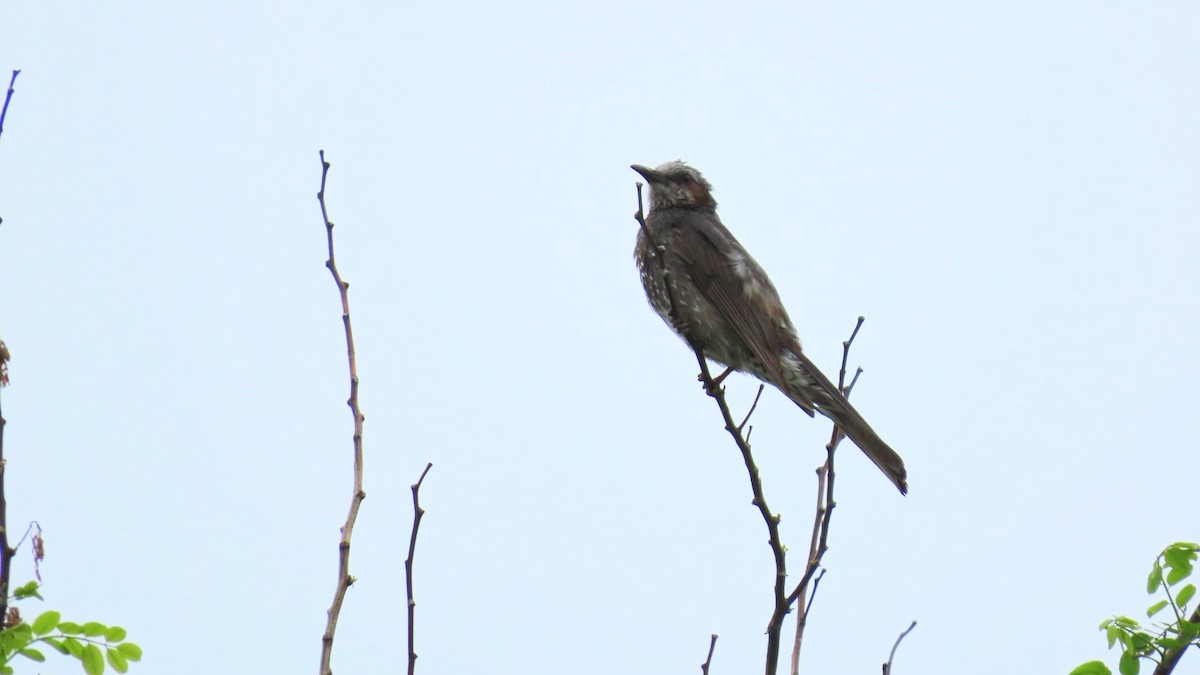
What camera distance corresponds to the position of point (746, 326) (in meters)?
7.34

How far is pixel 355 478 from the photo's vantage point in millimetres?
3256

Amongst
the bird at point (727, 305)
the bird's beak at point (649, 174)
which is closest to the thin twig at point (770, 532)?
the bird at point (727, 305)

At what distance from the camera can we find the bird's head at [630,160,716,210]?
8.74 m

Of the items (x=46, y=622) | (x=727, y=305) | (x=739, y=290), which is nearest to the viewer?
(x=46, y=622)

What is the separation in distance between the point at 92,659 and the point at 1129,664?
2.55m

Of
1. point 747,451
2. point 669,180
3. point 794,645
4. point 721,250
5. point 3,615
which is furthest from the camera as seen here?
point 669,180

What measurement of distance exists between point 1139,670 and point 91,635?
8.52ft

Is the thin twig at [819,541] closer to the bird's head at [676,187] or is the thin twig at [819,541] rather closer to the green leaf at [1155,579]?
the green leaf at [1155,579]

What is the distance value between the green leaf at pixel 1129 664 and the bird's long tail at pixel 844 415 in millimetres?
2424

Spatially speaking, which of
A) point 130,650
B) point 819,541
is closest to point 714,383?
point 819,541

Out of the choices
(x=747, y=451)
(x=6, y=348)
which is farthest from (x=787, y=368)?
(x=6, y=348)

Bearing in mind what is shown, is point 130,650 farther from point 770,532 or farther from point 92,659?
point 770,532

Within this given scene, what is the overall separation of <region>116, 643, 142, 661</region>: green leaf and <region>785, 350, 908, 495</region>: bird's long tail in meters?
3.27

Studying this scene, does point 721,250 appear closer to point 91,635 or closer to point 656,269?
point 656,269
